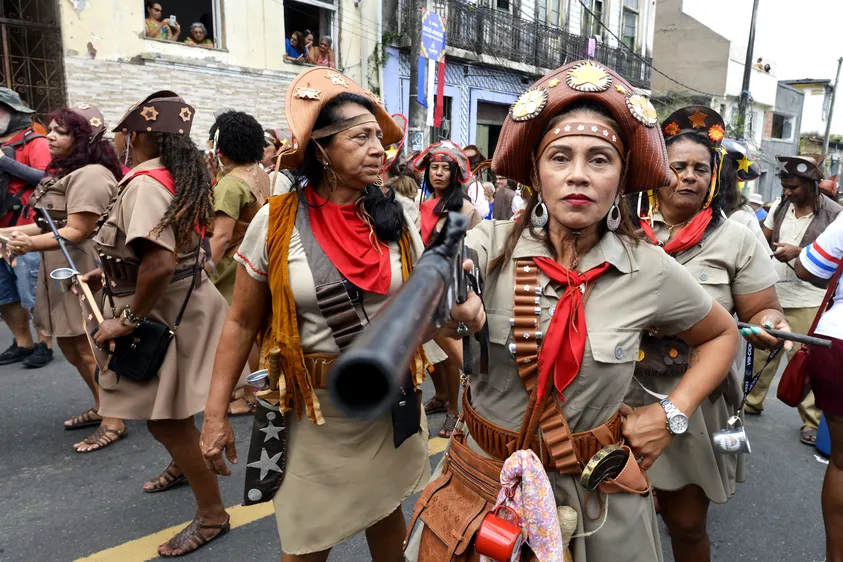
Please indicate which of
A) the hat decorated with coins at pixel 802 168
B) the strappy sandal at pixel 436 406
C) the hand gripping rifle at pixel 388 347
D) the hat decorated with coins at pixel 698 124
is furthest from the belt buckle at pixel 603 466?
the hat decorated with coins at pixel 802 168

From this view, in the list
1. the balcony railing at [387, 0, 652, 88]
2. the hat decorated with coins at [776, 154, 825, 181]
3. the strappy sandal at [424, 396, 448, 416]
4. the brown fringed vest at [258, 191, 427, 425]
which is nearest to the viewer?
the brown fringed vest at [258, 191, 427, 425]

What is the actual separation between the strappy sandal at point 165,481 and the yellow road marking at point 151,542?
15.9 inches

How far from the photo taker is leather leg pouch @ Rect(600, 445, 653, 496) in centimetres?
160

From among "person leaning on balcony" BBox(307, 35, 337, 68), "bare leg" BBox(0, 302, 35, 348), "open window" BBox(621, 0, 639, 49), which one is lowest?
"bare leg" BBox(0, 302, 35, 348)

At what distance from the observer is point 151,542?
316cm

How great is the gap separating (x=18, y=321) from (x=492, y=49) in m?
14.8

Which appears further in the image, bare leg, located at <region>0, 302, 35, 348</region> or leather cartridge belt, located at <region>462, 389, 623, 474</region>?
bare leg, located at <region>0, 302, 35, 348</region>

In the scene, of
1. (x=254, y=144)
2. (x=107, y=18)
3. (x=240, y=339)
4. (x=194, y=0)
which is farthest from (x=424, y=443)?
(x=194, y=0)

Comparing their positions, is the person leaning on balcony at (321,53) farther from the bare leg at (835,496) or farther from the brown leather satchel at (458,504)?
the brown leather satchel at (458,504)

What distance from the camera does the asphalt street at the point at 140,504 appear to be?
3.14 m

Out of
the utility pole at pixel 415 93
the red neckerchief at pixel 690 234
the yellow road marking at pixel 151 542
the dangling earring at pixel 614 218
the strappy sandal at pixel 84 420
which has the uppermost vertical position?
the utility pole at pixel 415 93

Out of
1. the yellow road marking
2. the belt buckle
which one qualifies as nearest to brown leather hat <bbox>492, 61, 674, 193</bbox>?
the belt buckle

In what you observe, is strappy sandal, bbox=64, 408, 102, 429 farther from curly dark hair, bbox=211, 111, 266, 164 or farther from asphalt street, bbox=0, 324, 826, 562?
curly dark hair, bbox=211, 111, 266, 164

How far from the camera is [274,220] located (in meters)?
2.18
